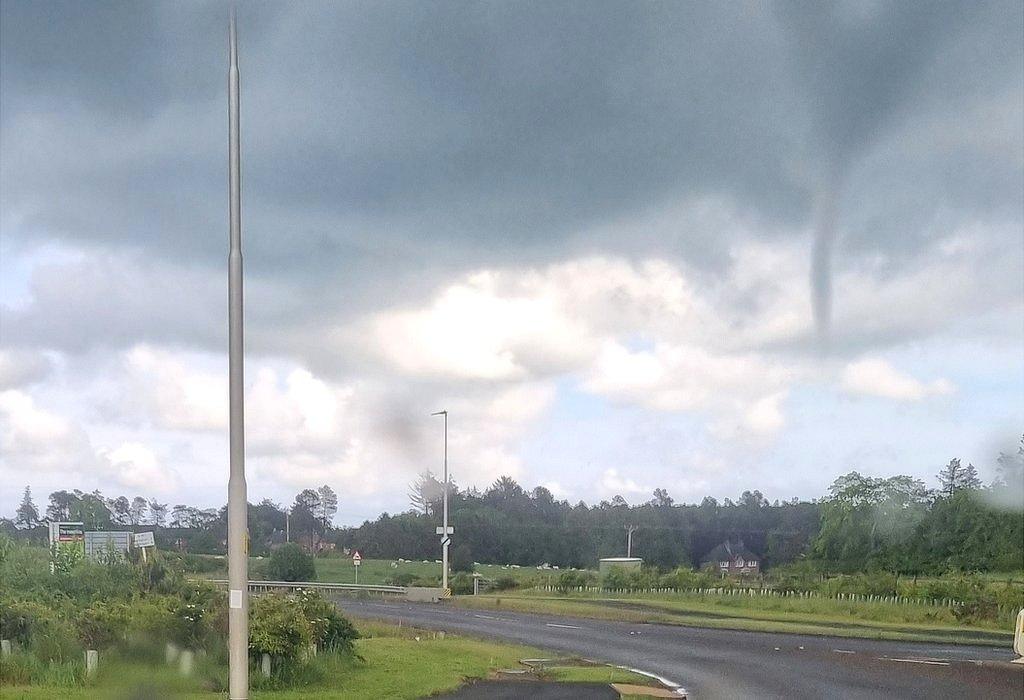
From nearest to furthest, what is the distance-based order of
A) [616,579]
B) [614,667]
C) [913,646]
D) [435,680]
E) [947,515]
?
1. [435,680]
2. [614,667]
3. [913,646]
4. [947,515]
5. [616,579]

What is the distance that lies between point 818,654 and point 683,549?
1080 inches

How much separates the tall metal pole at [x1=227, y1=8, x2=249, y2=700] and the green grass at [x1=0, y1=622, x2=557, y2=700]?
3.04m

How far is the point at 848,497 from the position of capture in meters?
48.5

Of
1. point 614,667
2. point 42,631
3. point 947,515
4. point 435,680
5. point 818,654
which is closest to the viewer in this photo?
point 42,631

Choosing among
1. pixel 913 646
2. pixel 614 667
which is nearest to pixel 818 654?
pixel 913 646

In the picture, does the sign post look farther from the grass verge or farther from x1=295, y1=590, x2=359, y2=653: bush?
the grass verge

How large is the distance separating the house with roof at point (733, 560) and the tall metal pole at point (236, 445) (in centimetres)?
3906

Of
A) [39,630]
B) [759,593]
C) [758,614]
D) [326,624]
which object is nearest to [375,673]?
[326,624]

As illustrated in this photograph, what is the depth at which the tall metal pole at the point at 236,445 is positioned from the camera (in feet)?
41.4

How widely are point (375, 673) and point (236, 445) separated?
356 inches

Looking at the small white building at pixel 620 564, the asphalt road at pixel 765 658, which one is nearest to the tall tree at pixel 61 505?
the asphalt road at pixel 765 658

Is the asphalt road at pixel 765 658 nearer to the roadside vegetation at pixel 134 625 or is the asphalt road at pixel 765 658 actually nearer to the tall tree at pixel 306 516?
the roadside vegetation at pixel 134 625

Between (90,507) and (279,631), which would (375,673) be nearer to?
(279,631)

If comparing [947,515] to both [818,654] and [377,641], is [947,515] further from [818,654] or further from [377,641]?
[377,641]
